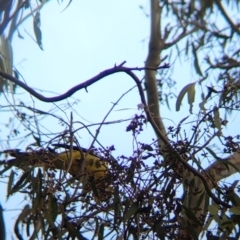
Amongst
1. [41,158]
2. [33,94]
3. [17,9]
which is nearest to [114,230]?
[41,158]

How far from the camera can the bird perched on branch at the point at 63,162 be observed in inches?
42.1

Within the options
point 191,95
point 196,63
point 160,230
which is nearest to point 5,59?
point 191,95

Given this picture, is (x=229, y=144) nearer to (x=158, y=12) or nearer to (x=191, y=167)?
(x=191, y=167)

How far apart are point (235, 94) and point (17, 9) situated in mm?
626

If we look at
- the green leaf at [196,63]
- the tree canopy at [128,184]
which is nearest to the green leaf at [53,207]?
the tree canopy at [128,184]

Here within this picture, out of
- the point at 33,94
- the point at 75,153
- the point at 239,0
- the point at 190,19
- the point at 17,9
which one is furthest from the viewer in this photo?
the point at 190,19

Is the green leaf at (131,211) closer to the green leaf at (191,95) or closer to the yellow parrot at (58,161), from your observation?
the yellow parrot at (58,161)

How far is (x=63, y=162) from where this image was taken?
1.14 metres

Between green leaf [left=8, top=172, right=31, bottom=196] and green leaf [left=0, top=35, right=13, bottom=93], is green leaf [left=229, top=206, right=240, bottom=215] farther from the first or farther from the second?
green leaf [left=0, top=35, right=13, bottom=93]

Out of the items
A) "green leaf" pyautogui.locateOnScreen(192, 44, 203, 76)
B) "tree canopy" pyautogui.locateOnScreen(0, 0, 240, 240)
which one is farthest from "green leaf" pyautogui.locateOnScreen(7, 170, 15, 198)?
"green leaf" pyautogui.locateOnScreen(192, 44, 203, 76)

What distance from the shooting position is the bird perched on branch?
3.51 feet

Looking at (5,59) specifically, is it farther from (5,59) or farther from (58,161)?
(58,161)

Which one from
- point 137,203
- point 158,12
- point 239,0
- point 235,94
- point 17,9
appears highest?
point 158,12

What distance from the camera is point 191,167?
1.08 metres
